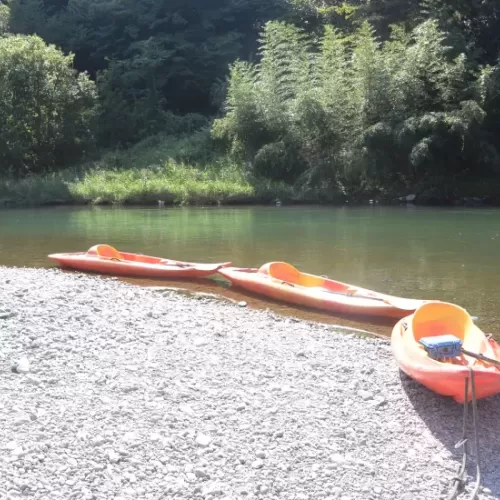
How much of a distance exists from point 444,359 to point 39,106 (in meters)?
27.1

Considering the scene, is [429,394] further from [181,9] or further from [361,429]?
[181,9]

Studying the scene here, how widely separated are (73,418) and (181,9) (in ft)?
115

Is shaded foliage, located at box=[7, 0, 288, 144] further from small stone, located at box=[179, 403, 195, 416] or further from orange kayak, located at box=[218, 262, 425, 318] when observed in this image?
small stone, located at box=[179, 403, 195, 416]

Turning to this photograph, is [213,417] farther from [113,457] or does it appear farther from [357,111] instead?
[357,111]

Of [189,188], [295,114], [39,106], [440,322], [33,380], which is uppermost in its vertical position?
[39,106]

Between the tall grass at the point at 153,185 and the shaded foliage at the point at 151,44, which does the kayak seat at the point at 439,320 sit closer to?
the tall grass at the point at 153,185

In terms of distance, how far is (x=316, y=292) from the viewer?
7520 millimetres

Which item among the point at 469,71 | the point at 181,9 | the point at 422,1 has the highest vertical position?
the point at 181,9

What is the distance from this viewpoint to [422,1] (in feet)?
82.6

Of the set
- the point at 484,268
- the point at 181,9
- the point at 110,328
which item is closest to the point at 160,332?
the point at 110,328

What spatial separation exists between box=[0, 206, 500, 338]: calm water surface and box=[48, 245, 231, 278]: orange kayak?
15.0 inches

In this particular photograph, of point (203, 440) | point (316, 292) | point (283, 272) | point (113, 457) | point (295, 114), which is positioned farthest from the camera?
point (295, 114)

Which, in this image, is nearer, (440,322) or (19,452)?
(19,452)

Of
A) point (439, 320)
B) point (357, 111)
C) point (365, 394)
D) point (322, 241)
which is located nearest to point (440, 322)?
point (439, 320)
